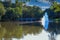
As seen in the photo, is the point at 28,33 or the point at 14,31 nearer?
the point at 28,33

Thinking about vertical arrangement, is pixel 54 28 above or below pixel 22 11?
below

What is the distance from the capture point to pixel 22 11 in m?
7.73

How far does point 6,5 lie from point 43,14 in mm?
1411

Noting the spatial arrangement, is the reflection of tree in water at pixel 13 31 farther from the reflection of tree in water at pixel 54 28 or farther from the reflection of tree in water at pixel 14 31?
the reflection of tree in water at pixel 54 28

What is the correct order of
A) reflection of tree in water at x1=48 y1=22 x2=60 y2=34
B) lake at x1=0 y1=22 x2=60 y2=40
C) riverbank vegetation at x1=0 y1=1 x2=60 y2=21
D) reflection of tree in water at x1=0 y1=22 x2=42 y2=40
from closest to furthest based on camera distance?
lake at x1=0 y1=22 x2=60 y2=40, reflection of tree in water at x1=0 y1=22 x2=42 y2=40, reflection of tree in water at x1=48 y1=22 x2=60 y2=34, riverbank vegetation at x1=0 y1=1 x2=60 y2=21

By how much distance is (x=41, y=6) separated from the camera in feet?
25.5

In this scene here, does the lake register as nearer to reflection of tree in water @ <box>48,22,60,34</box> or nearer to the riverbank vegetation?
reflection of tree in water @ <box>48,22,60,34</box>

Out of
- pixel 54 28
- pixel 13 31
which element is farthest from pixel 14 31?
pixel 54 28

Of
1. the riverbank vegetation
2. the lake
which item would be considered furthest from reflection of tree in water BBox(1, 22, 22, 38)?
the riverbank vegetation

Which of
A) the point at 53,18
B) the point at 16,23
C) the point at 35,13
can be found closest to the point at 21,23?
the point at 16,23

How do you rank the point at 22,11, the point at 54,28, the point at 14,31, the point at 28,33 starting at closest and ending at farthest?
1. the point at 28,33
2. the point at 14,31
3. the point at 54,28
4. the point at 22,11

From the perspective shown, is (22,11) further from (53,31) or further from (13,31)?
(53,31)

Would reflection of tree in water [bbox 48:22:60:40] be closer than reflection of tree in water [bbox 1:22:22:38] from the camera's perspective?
Yes

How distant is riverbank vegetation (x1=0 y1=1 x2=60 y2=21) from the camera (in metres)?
7.65
